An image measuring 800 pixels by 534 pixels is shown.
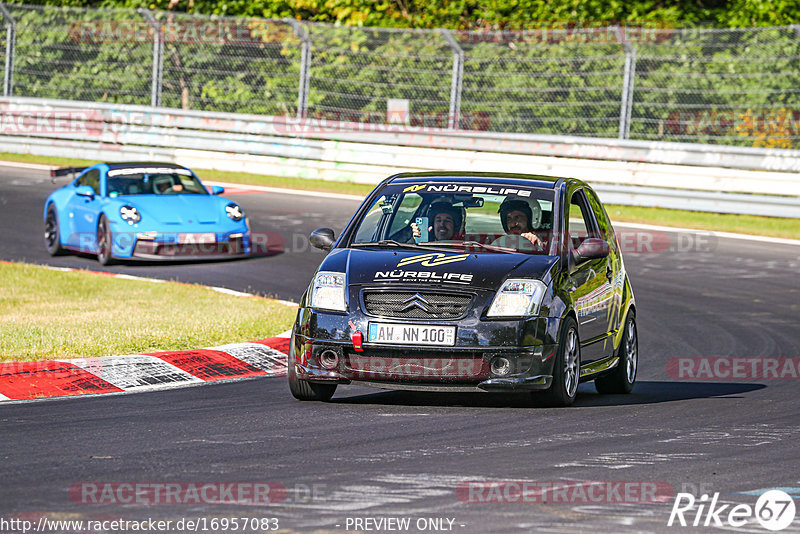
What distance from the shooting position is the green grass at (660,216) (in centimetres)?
2059

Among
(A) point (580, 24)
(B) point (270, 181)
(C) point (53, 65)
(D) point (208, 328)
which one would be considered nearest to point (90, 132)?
(C) point (53, 65)

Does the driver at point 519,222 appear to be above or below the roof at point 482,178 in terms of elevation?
below

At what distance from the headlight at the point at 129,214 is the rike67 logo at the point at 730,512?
11.7 m

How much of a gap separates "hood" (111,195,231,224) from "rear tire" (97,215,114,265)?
37cm

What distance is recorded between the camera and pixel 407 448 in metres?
7.07

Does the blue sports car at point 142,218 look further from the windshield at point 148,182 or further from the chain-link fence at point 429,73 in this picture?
the chain-link fence at point 429,73

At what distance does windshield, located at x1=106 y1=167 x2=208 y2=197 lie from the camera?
1764 centimetres

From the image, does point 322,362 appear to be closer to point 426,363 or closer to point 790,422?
point 426,363

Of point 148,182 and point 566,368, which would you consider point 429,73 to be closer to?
point 148,182

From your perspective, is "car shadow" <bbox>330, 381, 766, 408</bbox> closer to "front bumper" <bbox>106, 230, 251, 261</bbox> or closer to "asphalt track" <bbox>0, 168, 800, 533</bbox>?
"asphalt track" <bbox>0, 168, 800, 533</bbox>

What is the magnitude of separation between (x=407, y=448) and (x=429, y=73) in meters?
17.9

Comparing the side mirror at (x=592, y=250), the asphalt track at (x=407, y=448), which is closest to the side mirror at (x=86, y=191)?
the asphalt track at (x=407, y=448)

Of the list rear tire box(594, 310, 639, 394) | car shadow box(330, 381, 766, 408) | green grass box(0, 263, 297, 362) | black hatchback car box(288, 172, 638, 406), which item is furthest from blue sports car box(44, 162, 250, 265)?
rear tire box(594, 310, 639, 394)

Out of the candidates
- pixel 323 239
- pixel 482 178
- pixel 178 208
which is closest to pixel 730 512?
pixel 323 239
